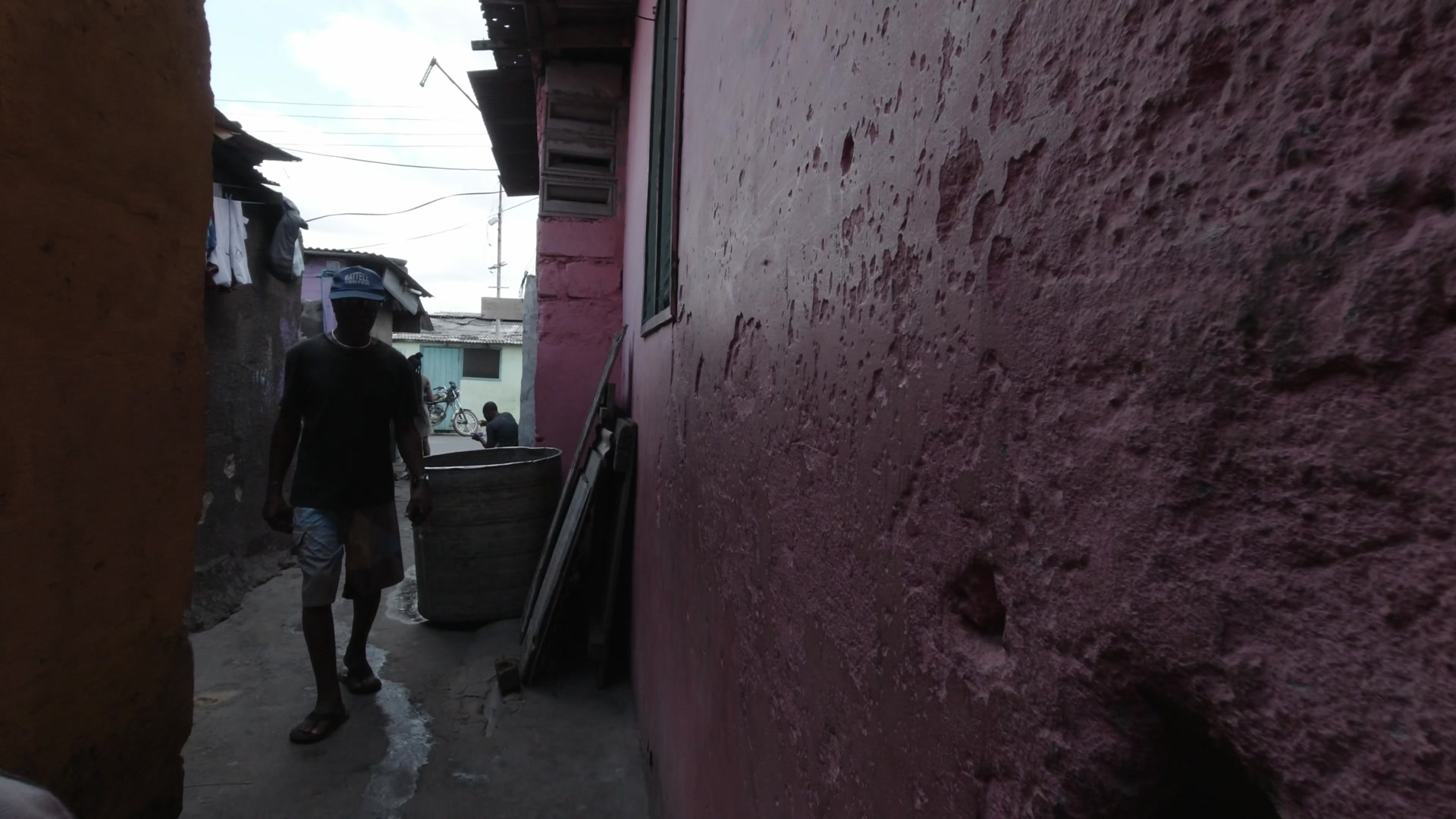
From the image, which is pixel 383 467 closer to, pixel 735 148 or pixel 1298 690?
pixel 735 148

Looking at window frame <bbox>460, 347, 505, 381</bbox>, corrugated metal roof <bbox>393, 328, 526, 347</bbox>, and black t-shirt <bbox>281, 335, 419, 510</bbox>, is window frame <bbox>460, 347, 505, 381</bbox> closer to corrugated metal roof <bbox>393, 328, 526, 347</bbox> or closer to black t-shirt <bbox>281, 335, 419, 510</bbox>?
corrugated metal roof <bbox>393, 328, 526, 347</bbox>

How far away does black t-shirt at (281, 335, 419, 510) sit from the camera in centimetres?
338

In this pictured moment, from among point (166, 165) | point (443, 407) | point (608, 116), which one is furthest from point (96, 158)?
point (443, 407)

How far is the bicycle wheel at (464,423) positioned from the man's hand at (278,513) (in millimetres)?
19745

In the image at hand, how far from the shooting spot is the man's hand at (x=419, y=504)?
3879 millimetres

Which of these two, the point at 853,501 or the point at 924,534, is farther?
the point at 853,501

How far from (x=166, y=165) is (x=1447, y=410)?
2.72 meters

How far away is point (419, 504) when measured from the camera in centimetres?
390

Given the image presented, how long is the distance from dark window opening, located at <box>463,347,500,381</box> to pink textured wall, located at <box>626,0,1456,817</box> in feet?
85.3

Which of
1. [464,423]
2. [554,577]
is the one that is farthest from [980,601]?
[464,423]

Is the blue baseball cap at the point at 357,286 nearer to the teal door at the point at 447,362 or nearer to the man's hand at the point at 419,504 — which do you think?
the man's hand at the point at 419,504

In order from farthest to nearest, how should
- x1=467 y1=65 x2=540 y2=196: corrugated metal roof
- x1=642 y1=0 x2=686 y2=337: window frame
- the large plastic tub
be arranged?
x1=467 y1=65 x2=540 y2=196: corrugated metal roof, the large plastic tub, x1=642 y1=0 x2=686 y2=337: window frame

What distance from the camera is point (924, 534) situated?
31.2 inches

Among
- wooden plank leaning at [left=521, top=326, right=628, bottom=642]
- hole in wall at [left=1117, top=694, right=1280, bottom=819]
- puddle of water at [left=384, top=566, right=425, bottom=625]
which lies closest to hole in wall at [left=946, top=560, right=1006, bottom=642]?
hole in wall at [left=1117, top=694, right=1280, bottom=819]
